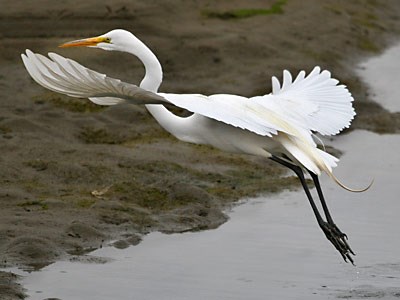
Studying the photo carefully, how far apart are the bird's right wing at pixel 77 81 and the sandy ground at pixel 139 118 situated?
1.30 metres

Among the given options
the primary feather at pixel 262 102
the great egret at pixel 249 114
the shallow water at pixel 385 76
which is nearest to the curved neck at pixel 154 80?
the great egret at pixel 249 114

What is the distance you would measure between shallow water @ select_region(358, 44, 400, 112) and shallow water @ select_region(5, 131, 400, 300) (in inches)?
125

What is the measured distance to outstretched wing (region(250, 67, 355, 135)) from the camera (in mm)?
7293

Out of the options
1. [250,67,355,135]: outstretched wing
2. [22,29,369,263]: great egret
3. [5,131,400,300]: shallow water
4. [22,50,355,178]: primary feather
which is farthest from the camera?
[250,67,355,135]: outstretched wing

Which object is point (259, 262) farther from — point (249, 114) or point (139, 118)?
point (139, 118)

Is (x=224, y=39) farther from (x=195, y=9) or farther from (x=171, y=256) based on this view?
(x=171, y=256)

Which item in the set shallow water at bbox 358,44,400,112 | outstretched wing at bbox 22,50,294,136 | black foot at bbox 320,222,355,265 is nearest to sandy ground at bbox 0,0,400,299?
shallow water at bbox 358,44,400,112

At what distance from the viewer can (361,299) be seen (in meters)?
7.14

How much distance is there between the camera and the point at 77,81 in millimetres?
6277

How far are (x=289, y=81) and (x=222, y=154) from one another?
2.50m

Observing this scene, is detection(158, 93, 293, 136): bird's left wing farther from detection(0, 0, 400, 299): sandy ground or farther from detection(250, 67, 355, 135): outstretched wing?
detection(0, 0, 400, 299): sandy ground

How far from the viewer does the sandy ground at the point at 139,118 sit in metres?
8.41

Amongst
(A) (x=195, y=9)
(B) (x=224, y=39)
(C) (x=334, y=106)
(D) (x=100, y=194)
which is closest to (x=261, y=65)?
(B) (x=224, y=39)

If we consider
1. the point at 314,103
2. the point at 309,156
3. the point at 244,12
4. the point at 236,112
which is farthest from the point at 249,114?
the point at 244,12
